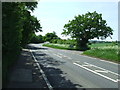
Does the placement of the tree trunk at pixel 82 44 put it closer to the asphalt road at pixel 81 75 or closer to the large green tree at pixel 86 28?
the large green tree at pixel 86 28

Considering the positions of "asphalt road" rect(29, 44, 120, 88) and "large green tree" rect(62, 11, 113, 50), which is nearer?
"asphalt road" rect(29, 44, 120, 88)

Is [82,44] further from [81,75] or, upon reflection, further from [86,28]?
[81,75]

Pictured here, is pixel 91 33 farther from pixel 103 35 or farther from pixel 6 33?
pixel 6 33

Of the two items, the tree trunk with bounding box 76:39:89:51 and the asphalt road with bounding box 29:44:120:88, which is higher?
the tree trunk with bounding box 76:39:89:51

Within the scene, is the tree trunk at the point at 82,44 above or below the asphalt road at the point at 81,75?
above

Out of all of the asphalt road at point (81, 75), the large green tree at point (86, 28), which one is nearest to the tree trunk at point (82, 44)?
the large green tree at point (86, 28)

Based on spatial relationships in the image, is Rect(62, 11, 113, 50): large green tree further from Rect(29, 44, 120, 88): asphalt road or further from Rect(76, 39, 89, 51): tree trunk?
Rect(29, 44, 120, 88): asphalt road

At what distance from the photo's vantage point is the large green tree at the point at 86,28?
5734cm

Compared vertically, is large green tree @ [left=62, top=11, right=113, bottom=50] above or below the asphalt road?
above

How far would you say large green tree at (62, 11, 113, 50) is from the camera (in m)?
57.3

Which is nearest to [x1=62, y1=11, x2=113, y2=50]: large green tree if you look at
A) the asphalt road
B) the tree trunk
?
the tree trunk

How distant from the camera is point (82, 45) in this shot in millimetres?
57719

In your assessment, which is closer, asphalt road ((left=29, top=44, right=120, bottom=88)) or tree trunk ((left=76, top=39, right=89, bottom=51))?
asphalt road ((left=29, top=44, right=120, bottom=88))

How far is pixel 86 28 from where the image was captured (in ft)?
189
